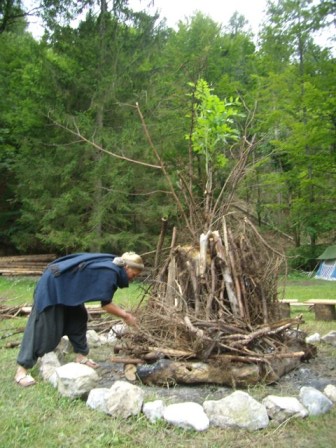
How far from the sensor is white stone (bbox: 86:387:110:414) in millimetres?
3238

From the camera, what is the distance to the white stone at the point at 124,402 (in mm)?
3145

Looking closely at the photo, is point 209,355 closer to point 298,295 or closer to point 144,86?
point 298,295

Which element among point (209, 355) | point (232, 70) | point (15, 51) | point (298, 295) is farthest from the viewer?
point (232, 70)

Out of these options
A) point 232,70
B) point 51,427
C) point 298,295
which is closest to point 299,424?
point 51,427

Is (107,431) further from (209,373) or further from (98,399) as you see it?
(209,373)

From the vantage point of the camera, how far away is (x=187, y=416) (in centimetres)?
303

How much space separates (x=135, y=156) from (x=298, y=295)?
7.08m

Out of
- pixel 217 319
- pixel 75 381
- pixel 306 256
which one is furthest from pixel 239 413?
pixel 306 256

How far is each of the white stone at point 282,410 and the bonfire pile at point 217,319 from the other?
588 mm

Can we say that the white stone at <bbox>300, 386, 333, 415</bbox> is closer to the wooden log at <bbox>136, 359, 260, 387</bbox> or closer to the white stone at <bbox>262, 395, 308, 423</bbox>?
the white stone at <bbox>262, 395, 308, 423</bbox>

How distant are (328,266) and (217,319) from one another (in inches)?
518

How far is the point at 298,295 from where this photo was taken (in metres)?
10.6

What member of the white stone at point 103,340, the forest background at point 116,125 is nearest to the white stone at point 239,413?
the white stone at point 103,340

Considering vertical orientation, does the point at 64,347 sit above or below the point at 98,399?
below
